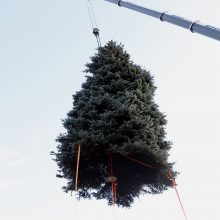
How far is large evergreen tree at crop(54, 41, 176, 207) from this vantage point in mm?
15484

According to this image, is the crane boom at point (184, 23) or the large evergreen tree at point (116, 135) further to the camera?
the large evergreen tree at point (116, 135)

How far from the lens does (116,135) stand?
15.4 meters

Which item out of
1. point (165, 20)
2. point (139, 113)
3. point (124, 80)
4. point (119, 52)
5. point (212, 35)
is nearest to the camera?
point (212, 35)

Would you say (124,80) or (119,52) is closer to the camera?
(124,80)

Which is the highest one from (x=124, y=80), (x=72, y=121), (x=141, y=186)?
(x=124, y=80)

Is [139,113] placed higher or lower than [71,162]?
higher

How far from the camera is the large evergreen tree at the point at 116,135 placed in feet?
50.8

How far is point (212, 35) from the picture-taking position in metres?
9.85

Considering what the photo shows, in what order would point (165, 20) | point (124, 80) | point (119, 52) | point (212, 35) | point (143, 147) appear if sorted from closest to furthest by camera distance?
point (212, 35), point (165, 20), point (143, 147), point (124, 80), point (119, 52)

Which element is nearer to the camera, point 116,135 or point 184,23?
point 184,23

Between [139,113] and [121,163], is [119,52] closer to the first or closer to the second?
[139,113]

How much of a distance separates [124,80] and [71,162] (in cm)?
477

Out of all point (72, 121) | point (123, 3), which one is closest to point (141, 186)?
point (72, 121)

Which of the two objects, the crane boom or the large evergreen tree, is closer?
the crane boom
